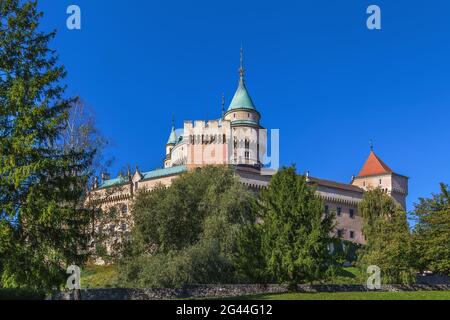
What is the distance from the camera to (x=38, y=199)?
18250 mm

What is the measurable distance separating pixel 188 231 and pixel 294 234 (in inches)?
456

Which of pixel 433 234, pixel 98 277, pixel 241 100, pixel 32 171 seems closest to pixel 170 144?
pixel 241 100

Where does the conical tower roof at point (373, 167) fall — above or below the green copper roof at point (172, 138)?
below

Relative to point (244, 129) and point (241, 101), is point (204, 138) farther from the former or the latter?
point (241, 101)

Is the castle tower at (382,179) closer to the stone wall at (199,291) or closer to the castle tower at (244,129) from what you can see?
the castle tower at (244,129)

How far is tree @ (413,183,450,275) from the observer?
105 feet

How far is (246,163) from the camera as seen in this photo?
269 ft

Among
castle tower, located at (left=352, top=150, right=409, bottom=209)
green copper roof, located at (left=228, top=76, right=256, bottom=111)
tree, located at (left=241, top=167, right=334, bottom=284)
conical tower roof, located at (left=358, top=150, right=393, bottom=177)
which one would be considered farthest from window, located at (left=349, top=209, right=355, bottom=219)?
tree, located at (left=241, top=167, right=334, bottom=284)

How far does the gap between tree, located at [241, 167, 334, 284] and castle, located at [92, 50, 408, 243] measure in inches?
1493

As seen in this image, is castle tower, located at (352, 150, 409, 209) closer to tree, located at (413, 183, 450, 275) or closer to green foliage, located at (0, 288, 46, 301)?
tree, located at (413, 183, 450, 275)

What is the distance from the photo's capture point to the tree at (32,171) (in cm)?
1797

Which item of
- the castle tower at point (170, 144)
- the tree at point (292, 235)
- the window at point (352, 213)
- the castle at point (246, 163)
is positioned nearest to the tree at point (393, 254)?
the tree at point (292, 235)

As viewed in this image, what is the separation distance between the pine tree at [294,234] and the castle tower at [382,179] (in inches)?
2387

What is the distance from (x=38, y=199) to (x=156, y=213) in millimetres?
18009
